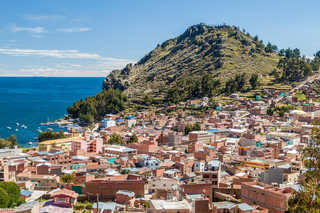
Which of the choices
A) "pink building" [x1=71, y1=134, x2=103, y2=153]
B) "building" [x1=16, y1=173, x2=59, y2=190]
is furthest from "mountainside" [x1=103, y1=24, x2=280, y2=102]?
"building" [x1=16, y1=173, x2=59, y2=190]

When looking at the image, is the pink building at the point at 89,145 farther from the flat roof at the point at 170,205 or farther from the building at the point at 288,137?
the flat roof at the point at 170,205

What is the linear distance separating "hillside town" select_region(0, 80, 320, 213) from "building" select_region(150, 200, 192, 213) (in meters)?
0.03

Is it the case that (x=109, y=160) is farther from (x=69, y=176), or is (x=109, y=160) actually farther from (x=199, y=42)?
(x=199, y=42)

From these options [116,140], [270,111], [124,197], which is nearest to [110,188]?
[124,197]

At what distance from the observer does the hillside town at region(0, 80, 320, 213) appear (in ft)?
42.0

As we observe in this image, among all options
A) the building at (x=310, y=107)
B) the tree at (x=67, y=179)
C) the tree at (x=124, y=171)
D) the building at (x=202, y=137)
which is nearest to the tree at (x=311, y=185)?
the tree at (x=124, y=171)

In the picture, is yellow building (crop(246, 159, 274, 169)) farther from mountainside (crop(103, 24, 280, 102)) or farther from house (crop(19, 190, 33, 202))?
mountainside (crop(103, 24, 280, 102))

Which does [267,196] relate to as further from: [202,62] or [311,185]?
[202,62]

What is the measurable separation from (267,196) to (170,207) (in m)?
4.83

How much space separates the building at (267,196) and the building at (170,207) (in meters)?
4.10

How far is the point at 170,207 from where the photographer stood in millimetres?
10242

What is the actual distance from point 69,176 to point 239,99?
3643cm

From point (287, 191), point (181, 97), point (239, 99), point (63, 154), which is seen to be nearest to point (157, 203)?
point (287, 191)

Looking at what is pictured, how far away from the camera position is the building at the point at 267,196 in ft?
40.8
